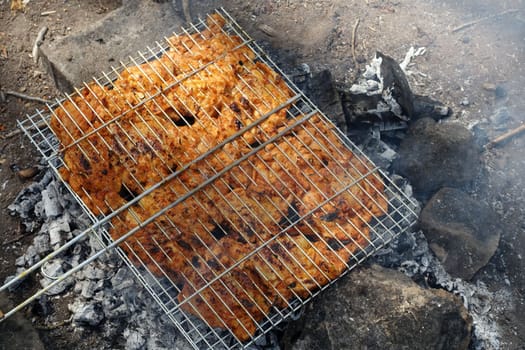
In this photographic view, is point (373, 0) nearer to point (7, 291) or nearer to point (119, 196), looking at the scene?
point (119, 196)

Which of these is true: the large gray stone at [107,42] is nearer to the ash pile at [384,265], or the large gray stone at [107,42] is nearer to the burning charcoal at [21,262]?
the ash pile at [384,265]

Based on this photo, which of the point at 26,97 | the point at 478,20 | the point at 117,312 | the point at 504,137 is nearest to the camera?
the point at 117,312

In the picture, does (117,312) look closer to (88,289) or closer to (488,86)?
(88,289)

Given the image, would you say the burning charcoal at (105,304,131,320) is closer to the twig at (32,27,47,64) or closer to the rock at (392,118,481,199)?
the rock at (392,118,481,199)

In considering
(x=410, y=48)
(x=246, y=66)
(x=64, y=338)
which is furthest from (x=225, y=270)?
(x=410, y=48)

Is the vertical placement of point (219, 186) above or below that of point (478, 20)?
below

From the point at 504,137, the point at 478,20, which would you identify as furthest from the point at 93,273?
the point at 478,20

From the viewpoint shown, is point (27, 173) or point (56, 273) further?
point (27, 173)
